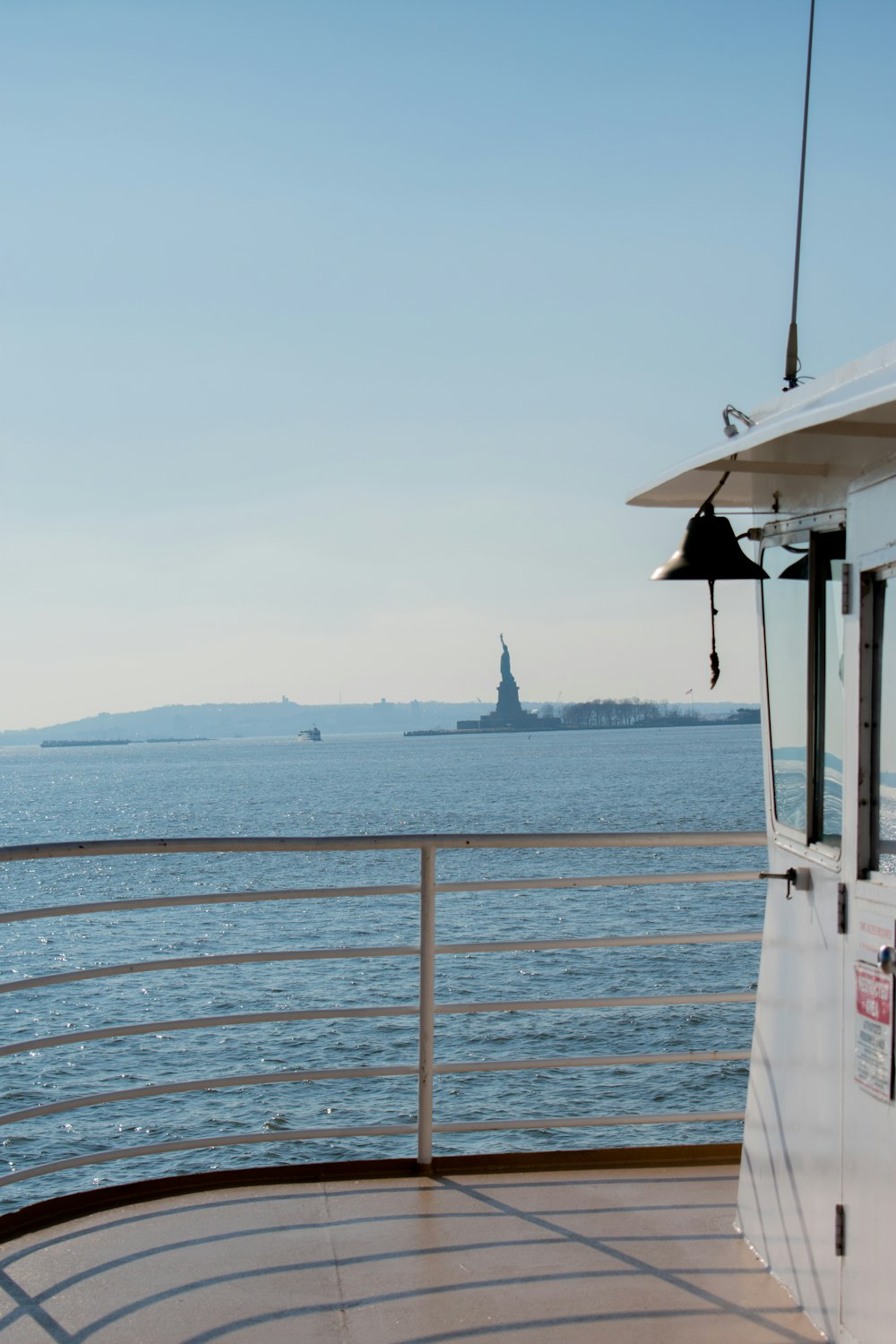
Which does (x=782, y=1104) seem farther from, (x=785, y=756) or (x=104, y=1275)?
(x=104, y=1275)

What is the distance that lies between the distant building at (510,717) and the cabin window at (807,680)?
129 m

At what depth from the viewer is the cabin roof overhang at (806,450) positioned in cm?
217

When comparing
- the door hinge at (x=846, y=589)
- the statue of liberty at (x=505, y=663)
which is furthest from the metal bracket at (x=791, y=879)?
the statue of liberty at (x=505, y=663)

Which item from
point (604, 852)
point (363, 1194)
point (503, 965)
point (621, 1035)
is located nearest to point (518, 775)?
point (604, 852)

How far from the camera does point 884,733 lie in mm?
2516

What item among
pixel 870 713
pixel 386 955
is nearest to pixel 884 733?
pixel 870 713

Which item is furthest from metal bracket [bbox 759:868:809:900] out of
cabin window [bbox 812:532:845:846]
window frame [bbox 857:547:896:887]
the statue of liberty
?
the statue of liberty

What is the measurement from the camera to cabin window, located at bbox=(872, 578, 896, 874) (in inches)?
97.5

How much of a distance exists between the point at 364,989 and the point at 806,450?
21.1 m

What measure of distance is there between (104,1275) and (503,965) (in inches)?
899

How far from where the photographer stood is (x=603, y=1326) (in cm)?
272

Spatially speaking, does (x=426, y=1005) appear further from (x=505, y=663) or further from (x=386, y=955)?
(x=505, y=663)

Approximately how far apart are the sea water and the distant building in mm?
76542

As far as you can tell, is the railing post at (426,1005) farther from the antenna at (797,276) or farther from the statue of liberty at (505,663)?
the statue of liberty at (505,663)
